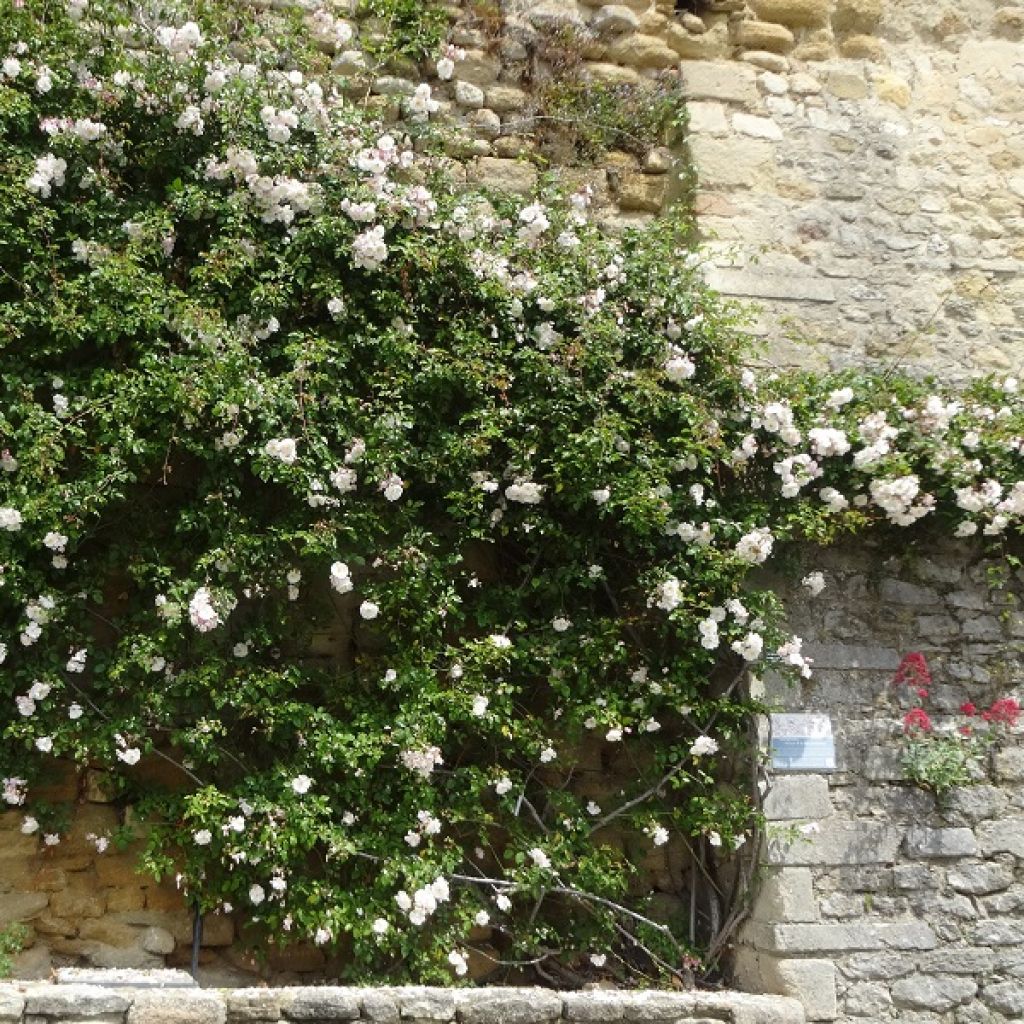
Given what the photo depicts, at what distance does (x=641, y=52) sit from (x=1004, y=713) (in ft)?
10.7

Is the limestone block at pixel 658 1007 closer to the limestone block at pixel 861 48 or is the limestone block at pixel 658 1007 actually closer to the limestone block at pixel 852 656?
the limestone block at pixel 852 656

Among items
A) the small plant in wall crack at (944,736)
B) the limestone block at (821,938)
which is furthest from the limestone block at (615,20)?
the limestone block at (821,938)

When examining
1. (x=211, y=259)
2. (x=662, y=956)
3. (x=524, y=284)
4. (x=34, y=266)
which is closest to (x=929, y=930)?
(x=662, y=956)

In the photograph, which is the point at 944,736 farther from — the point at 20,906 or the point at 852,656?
the point at 20,906

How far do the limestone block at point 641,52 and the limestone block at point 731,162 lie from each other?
0.46m

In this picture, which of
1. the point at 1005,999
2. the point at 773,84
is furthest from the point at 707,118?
the point at 1005,999

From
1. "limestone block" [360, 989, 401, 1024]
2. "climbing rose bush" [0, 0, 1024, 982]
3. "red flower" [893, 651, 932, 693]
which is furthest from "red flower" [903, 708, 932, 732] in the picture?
"limestone block" [360, 989, 401, 1024]

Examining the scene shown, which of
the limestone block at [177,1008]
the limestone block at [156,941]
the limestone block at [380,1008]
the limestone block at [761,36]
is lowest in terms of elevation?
the limestone block at [156,941]

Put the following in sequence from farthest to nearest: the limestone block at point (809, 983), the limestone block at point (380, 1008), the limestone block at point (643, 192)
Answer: the limestone block at point (643, 192)
the limestone block at point (809, 983)
the limestone block at point (380, 1008)

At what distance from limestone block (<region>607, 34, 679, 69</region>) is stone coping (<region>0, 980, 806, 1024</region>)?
395 centimetres

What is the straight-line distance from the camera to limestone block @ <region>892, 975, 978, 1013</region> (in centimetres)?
415

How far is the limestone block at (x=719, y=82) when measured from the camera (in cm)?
530

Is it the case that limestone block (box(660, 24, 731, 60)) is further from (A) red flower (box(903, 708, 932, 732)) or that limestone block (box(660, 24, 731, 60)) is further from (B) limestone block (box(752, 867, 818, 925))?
(B) limestone block (box(752, 867, 818, 925))

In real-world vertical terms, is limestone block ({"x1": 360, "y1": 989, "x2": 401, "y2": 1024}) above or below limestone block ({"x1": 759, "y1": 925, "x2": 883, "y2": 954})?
above
